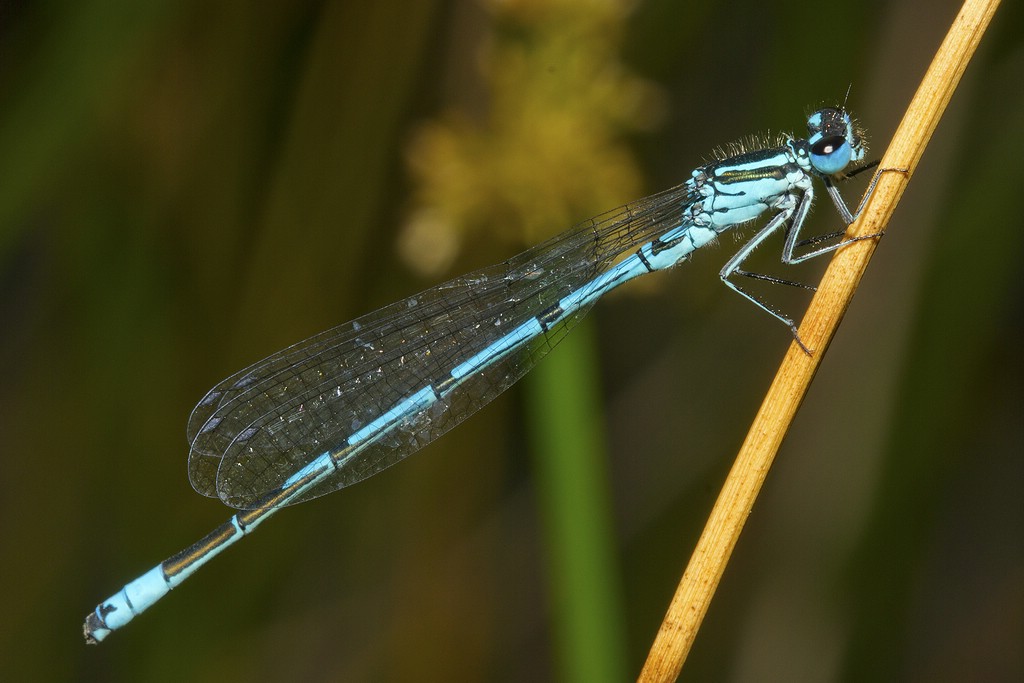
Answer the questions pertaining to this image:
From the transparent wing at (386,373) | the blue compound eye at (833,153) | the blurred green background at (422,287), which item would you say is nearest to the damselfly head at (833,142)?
the blue compound eye at (833,153)

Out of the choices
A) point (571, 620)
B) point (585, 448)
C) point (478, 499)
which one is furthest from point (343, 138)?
point (571, 620)

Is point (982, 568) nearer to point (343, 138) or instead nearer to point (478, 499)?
point (478, 499)

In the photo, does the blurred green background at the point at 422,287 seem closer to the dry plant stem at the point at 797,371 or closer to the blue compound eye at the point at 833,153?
the blue compound eye at the point at 833,153

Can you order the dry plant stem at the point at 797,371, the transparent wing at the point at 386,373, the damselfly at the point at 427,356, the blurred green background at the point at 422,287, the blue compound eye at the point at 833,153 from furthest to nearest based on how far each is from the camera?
1. the blurred green background at the point at 422,287
2. the transparent wing at the point at 386,373
3. the damselfly at the point at 427,356
4. the blue compound eye at the point at 833,153
5. the dry plant stem at the point at 797,371

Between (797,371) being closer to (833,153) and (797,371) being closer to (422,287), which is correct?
(833,153)

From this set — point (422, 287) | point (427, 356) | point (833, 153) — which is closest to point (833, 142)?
point (833, 153)

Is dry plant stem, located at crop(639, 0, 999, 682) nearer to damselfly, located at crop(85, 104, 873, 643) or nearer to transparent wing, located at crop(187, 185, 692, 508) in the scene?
damselfly, located at crop(85, 104, 873, 643)

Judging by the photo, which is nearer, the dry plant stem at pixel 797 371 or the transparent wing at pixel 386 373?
the dry plant stem at pixel 797 371
